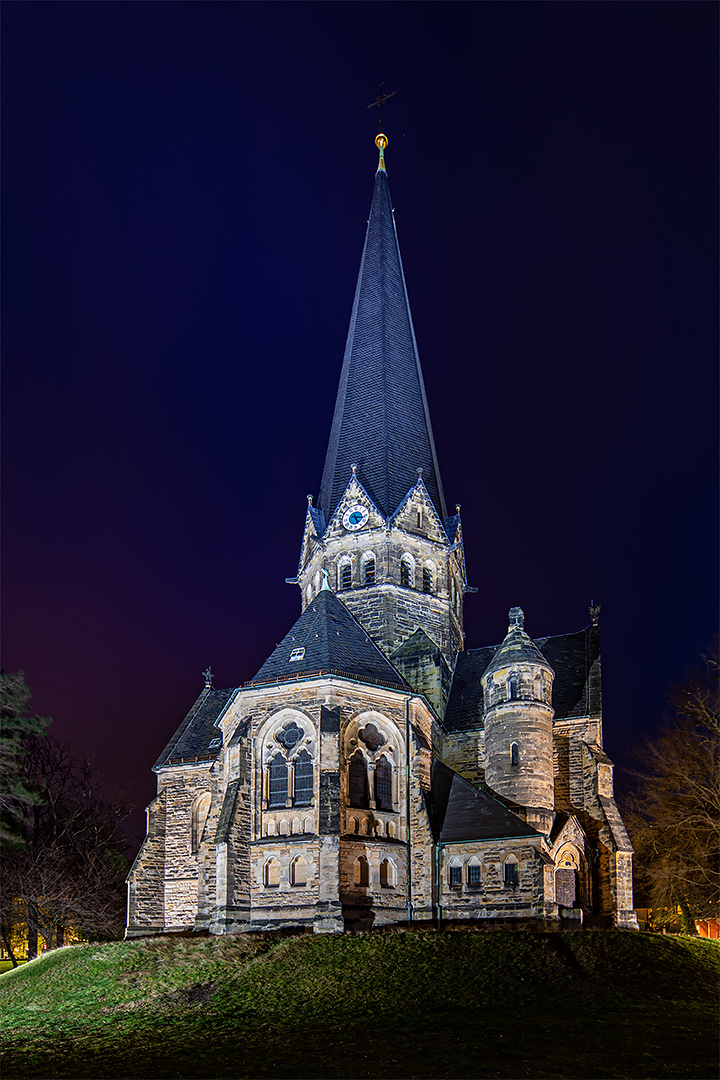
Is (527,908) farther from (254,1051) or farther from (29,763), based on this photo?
(29,763)

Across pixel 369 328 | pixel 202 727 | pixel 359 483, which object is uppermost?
pixel 369 328

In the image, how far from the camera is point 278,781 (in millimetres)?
33000

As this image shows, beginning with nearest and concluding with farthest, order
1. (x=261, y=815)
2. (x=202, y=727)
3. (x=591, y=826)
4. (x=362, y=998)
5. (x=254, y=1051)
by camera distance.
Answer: (x=254, y=1051)
(x=362, y=998)
(x=261, y=815)
(x=591, y=826)
(x=202, y=727)

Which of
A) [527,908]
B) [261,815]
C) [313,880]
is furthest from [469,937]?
[261,815]

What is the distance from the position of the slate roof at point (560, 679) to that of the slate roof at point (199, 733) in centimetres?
989

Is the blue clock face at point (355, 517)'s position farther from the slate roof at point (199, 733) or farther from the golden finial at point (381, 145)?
the golden finial at point (381, 145)

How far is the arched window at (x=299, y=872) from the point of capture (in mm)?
31250

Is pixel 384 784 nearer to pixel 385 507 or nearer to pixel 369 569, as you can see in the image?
pixel 369 569

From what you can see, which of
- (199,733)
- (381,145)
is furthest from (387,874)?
(381,145)

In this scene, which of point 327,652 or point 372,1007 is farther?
point 327,652

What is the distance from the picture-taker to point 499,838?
31.3m

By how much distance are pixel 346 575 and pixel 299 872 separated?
16.3 meters

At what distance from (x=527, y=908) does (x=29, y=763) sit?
82.6 feet

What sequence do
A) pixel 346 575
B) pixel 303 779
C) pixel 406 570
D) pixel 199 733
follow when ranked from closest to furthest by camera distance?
pixel 303 779, pixel 199 733, pixel 406 570, pixel 346 575
